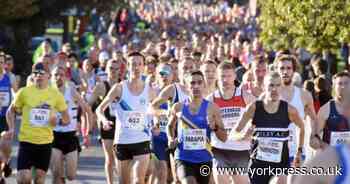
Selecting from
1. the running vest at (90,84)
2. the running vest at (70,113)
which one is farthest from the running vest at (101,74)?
the running vest at (70,113)

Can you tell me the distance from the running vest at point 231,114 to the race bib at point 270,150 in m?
0.81

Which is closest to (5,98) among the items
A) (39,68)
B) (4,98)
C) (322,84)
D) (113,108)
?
(4,98)

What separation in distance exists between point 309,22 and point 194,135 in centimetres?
744

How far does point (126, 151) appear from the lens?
11.5 metres

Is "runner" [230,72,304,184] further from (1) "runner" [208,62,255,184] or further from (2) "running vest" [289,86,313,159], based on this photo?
(1) "runner" [208,62,255,184]

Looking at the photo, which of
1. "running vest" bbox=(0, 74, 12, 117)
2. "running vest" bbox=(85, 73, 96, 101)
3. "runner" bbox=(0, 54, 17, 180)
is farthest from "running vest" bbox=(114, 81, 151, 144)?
"running vest" bbox=(85, 73, 96, 101)

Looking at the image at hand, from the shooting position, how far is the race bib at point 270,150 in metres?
9.67

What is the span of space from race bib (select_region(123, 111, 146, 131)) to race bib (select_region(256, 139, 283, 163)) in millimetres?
2140

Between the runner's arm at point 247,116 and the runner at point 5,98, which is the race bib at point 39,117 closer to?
the runner at point 5,98

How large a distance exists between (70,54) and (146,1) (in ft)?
150

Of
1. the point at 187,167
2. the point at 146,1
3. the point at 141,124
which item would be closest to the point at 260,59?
the point at 141,124

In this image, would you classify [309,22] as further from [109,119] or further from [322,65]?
[109,119]

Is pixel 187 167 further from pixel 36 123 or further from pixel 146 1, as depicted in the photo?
pixel 146 1

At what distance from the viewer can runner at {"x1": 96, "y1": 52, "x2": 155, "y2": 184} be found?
11.5 meters
